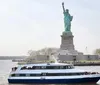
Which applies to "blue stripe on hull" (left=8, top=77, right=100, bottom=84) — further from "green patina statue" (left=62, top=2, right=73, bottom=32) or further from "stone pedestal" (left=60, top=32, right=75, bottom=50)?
"green patina statue" (left=62, top=2, right=73, bottom=32)

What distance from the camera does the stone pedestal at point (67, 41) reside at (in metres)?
108

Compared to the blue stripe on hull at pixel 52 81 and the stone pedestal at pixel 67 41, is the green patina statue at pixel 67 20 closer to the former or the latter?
the stone pedestal at pixel 67 41

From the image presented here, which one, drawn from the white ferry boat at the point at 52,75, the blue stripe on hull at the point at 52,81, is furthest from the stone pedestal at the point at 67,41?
the blue stripe on hull at the point at 52,81

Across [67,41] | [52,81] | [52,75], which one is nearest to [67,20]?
[67,41]

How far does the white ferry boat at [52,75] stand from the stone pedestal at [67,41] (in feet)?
201

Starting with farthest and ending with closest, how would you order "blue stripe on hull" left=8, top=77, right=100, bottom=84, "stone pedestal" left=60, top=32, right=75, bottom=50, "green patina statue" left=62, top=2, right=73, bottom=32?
"green patina statue" left=62, top=2, right=73, bottom=32 < "stone pedestal" left=60, top=32, right=75, bottom=50 < "blue stripe on hull" left=8, top=77, right=100, bottom=84

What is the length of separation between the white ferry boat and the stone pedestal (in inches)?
2412

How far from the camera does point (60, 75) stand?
4581cm

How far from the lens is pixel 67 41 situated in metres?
108

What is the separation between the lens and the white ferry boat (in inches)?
1795

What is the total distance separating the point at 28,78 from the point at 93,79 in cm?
777

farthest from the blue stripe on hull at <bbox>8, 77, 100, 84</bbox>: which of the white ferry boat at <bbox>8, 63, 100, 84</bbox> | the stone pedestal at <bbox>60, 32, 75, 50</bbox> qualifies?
the stone pedestal at <bbox>60, 32, 75, 50</bbox>

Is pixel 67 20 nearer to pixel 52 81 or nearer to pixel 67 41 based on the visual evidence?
pixel 67 41

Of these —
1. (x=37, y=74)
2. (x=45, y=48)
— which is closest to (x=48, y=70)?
(x=37, y=74)
